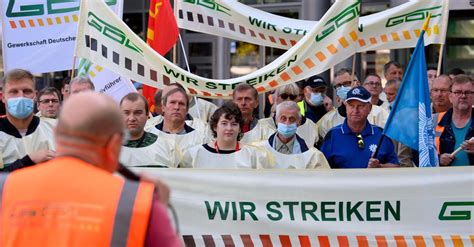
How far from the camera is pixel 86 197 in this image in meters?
2.84

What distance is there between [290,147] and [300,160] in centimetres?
32

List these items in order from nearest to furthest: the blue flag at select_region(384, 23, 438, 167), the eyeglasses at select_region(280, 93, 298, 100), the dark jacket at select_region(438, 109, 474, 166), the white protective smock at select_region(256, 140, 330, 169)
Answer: the blue flag at select_region(384, 23, 438, 167) < the white protective smock at select_region(256, 140, 330, 169) < the dark jacket at select_region(438, 109, 474, 166) < the eyeglasses at select_region(280, 93, 298, 100)

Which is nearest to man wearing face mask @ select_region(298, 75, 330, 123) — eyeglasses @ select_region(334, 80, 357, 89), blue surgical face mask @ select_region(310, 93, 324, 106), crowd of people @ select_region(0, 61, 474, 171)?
blue surgical face mask @ select_region(310, 93, 324, 106)

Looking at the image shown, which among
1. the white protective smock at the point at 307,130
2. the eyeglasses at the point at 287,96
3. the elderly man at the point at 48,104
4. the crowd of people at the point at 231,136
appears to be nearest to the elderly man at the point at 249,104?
the crowd of people at the point at 231,136

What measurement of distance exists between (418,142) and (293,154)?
0.99 m

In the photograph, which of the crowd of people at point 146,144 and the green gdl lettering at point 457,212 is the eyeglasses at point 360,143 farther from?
the green gdl lettering at point 457,212

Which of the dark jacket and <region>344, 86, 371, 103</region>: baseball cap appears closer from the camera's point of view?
the dark jacket

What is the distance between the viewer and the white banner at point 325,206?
19.8 ft

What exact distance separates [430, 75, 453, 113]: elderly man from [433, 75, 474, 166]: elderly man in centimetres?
112

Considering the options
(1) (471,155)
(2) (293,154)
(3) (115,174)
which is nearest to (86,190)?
(3) (115,174)

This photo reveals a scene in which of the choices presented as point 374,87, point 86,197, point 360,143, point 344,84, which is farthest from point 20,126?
point 374,87

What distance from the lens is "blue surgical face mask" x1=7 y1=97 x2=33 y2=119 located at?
6.38 metres

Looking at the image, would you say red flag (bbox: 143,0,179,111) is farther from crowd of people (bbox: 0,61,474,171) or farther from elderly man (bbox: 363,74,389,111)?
elderly man (bbox: 363,74,389,111)

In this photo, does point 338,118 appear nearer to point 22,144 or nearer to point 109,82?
point 109,82
